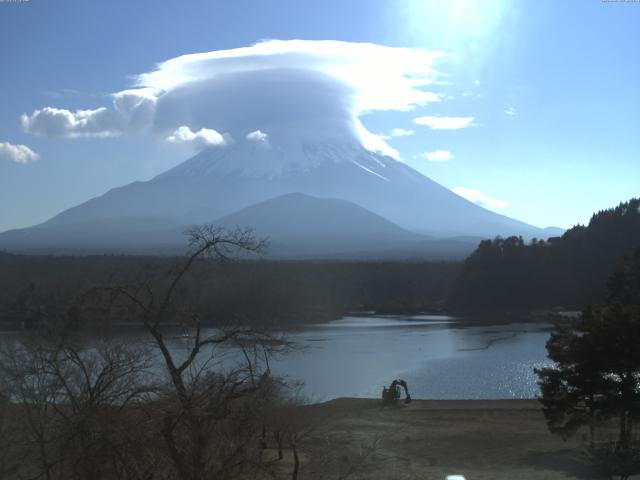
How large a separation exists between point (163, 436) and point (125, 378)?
3.53 ft

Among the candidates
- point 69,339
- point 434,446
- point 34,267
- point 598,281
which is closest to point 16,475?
point 69,339

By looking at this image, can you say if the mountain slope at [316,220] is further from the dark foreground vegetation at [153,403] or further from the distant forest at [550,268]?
the dark foreground vegetation at [153,403]

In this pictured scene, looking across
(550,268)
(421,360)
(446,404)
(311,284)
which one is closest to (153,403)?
(446,404)

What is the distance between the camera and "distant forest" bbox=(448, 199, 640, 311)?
150 feet

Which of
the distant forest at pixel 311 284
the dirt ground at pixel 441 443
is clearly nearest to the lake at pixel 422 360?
the distant forest at pixel 311 284

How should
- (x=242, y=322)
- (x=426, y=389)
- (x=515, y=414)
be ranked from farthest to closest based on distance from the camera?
(x=426, y=389) < (x=515, y=414) < (x=242, y=322)

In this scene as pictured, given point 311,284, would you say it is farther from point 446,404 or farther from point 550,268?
point 446,404

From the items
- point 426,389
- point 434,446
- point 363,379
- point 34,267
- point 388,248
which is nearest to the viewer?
point 434,446

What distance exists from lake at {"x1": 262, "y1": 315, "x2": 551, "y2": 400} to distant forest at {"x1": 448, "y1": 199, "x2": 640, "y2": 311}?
7987 mm

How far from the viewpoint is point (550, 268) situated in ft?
156

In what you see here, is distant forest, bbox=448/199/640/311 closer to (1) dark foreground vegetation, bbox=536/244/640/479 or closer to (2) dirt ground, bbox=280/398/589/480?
(2) dirt ground, bbox=280/398/589/480

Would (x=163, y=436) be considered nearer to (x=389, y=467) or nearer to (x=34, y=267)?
(x=389, y=467)

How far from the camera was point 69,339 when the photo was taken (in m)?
5.57

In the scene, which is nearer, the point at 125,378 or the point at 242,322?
the point at 242,322
